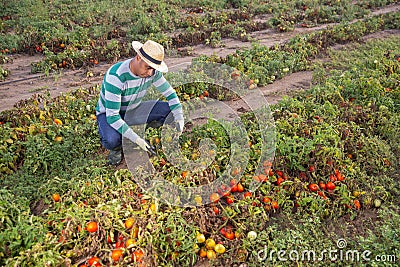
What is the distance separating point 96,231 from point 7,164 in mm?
1672

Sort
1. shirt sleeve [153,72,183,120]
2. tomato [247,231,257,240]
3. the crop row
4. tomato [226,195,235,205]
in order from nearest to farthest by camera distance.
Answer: tomato [247,231,257,240], tomato [226,195,235,205], shirt sleeve [153,72,183,120], the crop row

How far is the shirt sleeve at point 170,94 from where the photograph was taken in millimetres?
3947

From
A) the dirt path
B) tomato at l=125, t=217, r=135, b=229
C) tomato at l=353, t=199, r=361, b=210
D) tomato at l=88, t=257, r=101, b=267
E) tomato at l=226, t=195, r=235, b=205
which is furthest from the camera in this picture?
the dirt path

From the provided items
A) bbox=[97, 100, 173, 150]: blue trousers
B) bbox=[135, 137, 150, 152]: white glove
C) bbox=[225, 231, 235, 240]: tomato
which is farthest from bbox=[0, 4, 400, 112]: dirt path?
bbox=[225, 231, 235, 240]: tomato

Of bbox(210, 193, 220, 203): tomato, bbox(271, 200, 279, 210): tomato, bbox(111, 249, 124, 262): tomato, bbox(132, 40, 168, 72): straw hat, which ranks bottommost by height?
bbox(271, 200, 279, 210): tomato

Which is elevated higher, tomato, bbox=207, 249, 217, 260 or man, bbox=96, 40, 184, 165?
man, bbox=96, 40, 184, 165

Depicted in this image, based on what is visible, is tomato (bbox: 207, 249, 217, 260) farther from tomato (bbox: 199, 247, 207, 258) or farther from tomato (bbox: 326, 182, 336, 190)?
tomato (bbox: 326, 182, 336, 190)

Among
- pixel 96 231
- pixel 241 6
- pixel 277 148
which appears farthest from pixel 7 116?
pixel 241 6

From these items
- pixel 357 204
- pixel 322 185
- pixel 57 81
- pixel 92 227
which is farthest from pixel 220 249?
pixel 57 81

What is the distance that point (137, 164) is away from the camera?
3625 mm

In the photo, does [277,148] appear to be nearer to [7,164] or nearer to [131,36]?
[7,164]

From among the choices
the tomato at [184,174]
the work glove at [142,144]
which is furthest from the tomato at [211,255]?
the work glove at [142,144]

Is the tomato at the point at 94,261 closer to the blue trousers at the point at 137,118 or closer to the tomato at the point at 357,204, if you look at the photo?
the blue trousers at the point at 137,118

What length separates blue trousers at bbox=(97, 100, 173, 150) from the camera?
12.4ft
